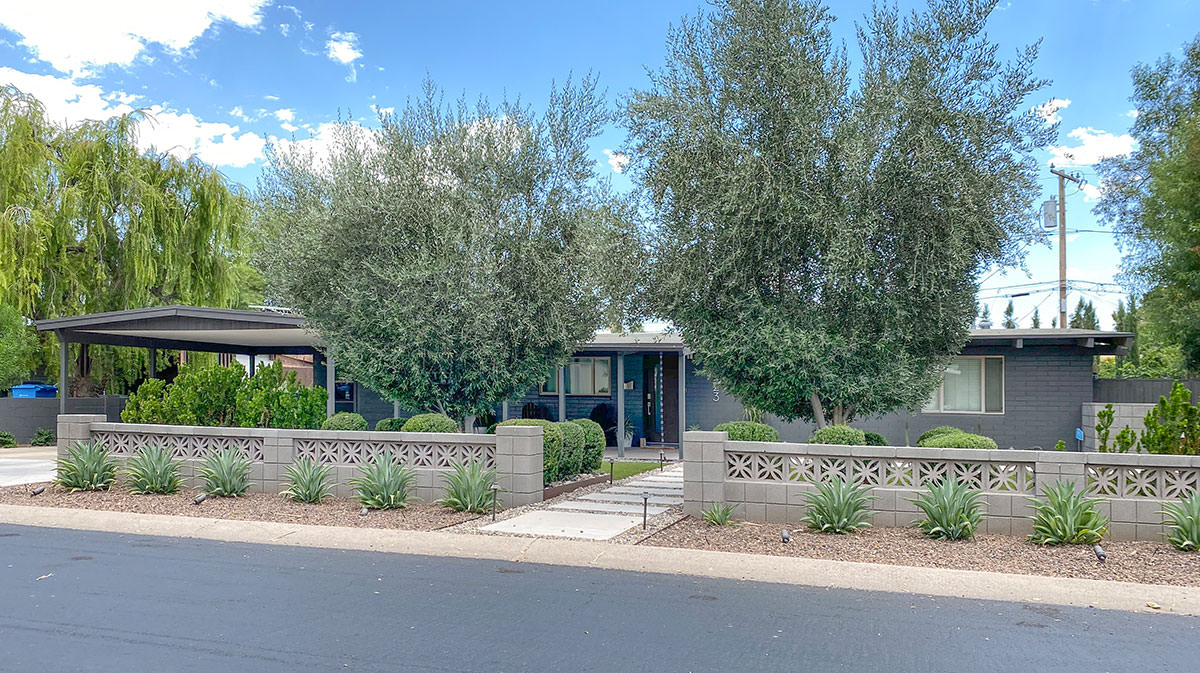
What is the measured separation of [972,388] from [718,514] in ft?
34.1

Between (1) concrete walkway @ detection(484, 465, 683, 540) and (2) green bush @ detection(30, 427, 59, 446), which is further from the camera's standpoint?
(2) green bush @ detection(30, 427, 59, 446)

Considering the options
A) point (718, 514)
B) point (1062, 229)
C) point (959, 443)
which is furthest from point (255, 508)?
point (1062, 229)

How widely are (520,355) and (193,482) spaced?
504 cm

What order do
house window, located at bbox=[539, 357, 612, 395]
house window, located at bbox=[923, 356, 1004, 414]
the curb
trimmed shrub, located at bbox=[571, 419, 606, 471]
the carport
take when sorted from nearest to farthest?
the curb < trimmed shrub, located at bbox=[571, 419, 606, 471] < the carport < house window, located at bbox=[923, 356, 1004, 414] < house window, located at bbox=[539, 357, 612, 395]

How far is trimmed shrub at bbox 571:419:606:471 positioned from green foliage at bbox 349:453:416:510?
335 cm

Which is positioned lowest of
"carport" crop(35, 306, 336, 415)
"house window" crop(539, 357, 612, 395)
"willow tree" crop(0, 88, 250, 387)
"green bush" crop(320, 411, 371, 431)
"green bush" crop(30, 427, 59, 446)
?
"green bush" crop(30, 427, 59, 446)

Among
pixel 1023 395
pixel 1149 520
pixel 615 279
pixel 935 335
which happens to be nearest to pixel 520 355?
pixel 615 279

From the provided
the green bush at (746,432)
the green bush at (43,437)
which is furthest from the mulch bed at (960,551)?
the green bush at (43,437)

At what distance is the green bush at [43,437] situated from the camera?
20.4 meters

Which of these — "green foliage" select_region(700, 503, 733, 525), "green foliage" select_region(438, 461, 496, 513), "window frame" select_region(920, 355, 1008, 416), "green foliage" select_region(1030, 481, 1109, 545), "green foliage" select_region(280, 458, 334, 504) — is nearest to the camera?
"green foliage" select_region(1030, 481, 1109, 545)

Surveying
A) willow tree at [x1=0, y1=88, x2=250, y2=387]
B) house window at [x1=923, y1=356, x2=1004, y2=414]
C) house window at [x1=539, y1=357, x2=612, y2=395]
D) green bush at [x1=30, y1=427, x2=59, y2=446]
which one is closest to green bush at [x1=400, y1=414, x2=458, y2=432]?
house window at [x1=539, y1=357, x2=612, y2=395]

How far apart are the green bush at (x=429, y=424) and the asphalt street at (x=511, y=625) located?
3831mm

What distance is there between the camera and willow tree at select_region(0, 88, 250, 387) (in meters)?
20.4

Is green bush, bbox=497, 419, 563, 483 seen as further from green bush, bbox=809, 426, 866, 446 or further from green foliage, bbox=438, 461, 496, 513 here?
green bush, bbox=809, 426, 866, 446
